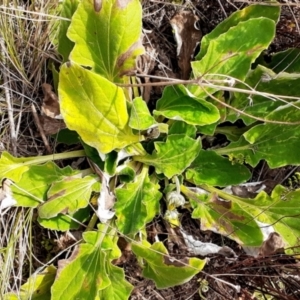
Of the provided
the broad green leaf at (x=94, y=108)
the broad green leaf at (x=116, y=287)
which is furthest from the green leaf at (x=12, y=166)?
the broad green leaf at (x=116, y=287)

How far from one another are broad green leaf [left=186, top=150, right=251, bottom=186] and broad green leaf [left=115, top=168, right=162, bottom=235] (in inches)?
4.5

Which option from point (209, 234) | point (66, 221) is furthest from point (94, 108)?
point (209, 234)

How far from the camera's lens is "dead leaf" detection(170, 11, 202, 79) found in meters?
1.39

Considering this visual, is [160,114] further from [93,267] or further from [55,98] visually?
[93,267]

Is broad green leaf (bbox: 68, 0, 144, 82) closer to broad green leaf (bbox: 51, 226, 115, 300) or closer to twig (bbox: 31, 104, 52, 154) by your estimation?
twig (bbox: 31, 104, 52, 154)

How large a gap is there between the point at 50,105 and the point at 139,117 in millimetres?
248

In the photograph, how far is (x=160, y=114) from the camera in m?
1.27

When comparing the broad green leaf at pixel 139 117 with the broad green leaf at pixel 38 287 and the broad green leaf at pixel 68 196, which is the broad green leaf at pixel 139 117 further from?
the broad green leaf at pixel 38 287

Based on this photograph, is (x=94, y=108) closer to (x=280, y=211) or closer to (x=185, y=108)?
(x=185, y=108)

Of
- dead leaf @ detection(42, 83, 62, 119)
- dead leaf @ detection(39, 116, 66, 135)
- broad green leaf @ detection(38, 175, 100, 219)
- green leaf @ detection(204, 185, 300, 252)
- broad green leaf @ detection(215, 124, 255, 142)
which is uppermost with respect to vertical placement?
dead leaf @ detection(42, 83, 62, 119)

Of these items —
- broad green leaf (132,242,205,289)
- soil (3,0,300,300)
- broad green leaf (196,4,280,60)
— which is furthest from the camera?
soil (3,0,300,300)

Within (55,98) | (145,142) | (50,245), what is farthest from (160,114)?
(50,245)

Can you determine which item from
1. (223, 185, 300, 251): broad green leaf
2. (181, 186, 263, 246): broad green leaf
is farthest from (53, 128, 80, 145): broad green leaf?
(223, 185, 300, 251): broad green leaf

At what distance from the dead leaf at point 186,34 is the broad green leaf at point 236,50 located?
5.1 inches
